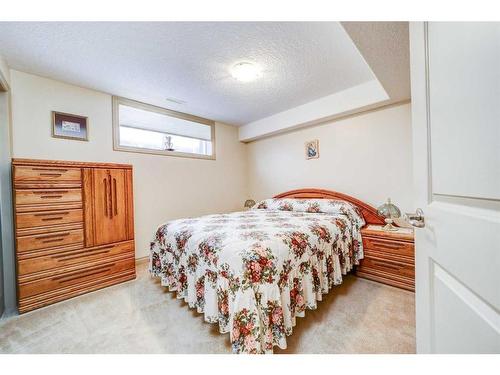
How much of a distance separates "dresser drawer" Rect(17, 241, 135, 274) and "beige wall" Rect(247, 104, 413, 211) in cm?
258

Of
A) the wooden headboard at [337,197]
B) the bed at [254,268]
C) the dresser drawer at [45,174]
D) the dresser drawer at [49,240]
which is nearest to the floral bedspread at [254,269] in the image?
the bed at [254,268]

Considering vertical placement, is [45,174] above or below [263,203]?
above

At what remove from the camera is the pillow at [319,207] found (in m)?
2.58

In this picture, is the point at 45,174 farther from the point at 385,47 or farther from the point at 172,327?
the point at 385,47

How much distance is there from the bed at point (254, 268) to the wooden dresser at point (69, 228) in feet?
1.58

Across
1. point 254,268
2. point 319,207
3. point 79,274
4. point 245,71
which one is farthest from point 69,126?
point 319,207

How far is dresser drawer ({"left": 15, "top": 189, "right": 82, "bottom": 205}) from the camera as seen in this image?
5.98 ft

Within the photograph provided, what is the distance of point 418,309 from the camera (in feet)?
2.56

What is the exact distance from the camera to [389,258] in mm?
2158

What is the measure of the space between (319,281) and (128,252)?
2.09 m

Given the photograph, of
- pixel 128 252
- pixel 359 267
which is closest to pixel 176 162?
pixel 128 252

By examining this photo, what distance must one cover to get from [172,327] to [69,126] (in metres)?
2.47

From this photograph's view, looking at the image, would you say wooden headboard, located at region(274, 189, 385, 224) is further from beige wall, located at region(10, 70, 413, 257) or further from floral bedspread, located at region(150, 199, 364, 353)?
floral bedspread, located at region(150, 199, 364, 353)
